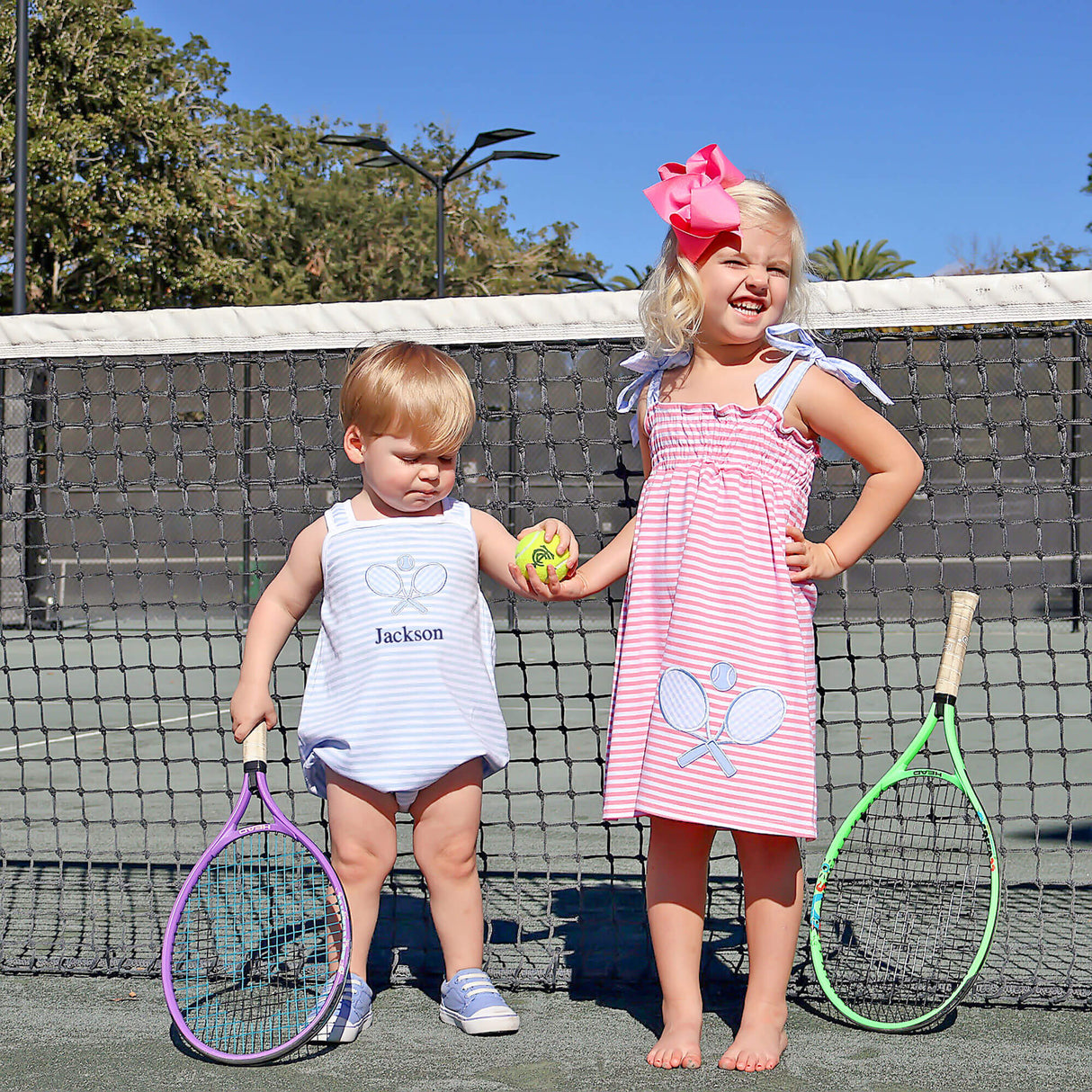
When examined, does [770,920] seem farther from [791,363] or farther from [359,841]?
[791,363]

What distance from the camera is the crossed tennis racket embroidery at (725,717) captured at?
2.59m

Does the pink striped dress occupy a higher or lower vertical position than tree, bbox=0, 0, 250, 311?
lower

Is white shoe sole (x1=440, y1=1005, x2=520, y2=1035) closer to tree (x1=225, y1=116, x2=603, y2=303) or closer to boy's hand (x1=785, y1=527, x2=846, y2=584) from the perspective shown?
boy's hand (x1=785, y1=527, x2=846, y2=584)

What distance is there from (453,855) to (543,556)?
67 cm

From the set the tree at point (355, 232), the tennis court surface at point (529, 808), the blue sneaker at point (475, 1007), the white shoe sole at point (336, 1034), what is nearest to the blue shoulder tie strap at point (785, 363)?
the tennis court surface at point (529, 808)

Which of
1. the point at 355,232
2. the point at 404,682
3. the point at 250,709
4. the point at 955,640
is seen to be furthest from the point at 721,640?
the point at 355,232

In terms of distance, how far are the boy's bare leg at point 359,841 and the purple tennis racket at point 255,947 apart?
0.06 meters

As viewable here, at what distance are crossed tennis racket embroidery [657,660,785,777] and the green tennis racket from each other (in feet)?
0.88

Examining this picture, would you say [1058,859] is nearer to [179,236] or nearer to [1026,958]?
[1026,958]

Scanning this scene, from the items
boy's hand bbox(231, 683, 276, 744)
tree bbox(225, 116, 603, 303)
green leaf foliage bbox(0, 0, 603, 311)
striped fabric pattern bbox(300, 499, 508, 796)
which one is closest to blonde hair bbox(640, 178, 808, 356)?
Answer: striped fabric pattern bbox(300, 499, 508, 796)

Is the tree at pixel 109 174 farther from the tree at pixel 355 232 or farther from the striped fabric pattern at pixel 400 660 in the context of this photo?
the striped fabric pattern at pixel 400 660

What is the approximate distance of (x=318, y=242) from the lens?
101 feet

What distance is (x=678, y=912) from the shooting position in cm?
271

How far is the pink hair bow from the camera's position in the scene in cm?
268
